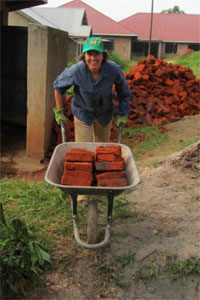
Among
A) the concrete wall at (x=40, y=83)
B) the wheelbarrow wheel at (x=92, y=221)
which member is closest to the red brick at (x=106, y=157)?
the wheelbarrow wheel at (x=92, y=221)

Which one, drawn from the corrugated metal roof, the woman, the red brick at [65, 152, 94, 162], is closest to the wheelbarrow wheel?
the red brick at [65, 152, 94, 162]

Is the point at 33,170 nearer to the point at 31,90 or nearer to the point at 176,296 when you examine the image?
the point at 31,90

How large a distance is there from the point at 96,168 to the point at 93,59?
118cm

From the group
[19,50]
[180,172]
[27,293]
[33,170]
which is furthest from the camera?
[19,50]

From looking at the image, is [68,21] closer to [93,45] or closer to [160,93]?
[160,93]

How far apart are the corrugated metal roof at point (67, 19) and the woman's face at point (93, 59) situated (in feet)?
67.6

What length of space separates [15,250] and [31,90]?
3.85 metres

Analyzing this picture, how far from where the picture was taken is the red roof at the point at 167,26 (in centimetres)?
3303

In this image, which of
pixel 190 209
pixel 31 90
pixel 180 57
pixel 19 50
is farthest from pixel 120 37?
pixel 190 209

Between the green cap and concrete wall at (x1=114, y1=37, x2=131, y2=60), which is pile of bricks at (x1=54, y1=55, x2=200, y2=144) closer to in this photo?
the green cap

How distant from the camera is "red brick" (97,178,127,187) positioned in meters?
2.98

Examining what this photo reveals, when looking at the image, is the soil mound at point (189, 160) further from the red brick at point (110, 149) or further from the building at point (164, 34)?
the building at point (164, 34)

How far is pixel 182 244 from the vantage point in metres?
3.33

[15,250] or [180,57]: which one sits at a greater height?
[180,57]
